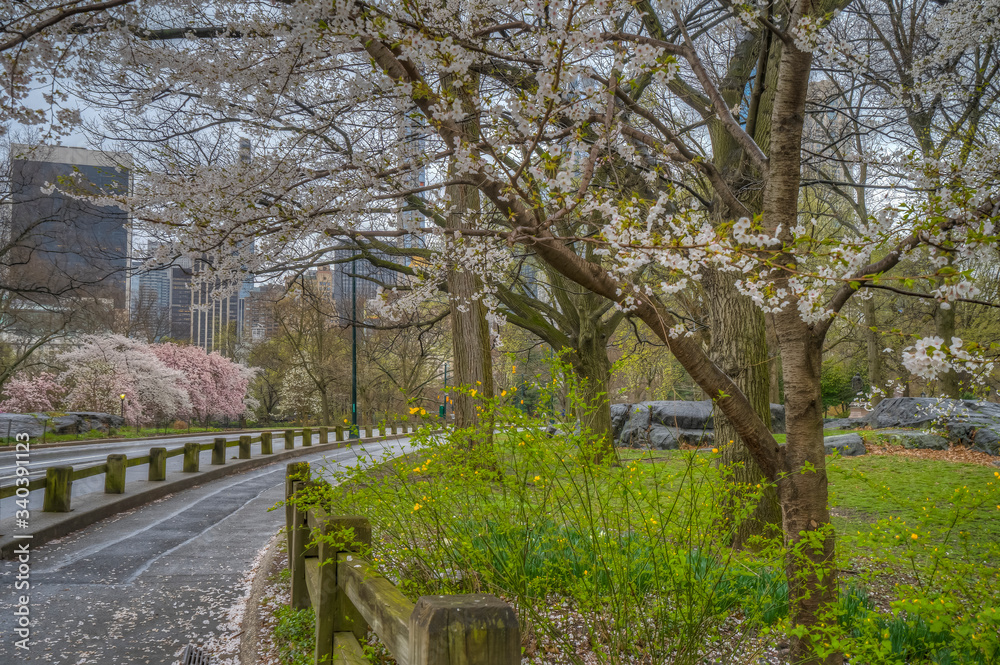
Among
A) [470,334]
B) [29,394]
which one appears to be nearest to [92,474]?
[470,334]

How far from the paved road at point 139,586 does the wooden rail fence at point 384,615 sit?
0.85 m

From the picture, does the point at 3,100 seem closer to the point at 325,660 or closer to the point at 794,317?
the point at 325,660

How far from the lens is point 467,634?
53.9 inches

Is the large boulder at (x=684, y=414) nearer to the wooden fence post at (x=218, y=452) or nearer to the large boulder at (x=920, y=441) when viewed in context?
A: the large boulder at (x=920, y=441)

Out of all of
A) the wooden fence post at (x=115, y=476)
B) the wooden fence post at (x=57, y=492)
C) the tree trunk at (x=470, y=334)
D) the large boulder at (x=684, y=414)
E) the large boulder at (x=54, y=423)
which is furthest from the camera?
the large boulder at (x=54, y=423)

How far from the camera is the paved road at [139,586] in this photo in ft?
12.7

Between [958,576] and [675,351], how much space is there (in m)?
1.63

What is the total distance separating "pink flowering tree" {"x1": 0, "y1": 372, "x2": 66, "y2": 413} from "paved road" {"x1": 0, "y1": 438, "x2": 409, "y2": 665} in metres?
19.2

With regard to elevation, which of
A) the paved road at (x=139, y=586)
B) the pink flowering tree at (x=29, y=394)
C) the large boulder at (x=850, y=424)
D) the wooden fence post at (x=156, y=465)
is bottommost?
the large boulder at (x=850, y=424)

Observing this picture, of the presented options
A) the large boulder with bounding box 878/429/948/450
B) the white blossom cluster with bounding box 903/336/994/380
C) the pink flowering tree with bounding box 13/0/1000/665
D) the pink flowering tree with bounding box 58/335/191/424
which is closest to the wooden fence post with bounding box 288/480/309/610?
the pink flowering tree with bounding box 13/0/1000/665

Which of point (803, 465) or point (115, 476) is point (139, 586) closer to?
point (115, 476)

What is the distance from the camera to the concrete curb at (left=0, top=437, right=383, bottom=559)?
603 cm

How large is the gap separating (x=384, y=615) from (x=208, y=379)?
112 ft

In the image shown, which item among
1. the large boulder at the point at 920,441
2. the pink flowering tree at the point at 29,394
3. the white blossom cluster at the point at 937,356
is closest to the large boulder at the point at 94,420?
the pink flowering tree at the point at 29,394
